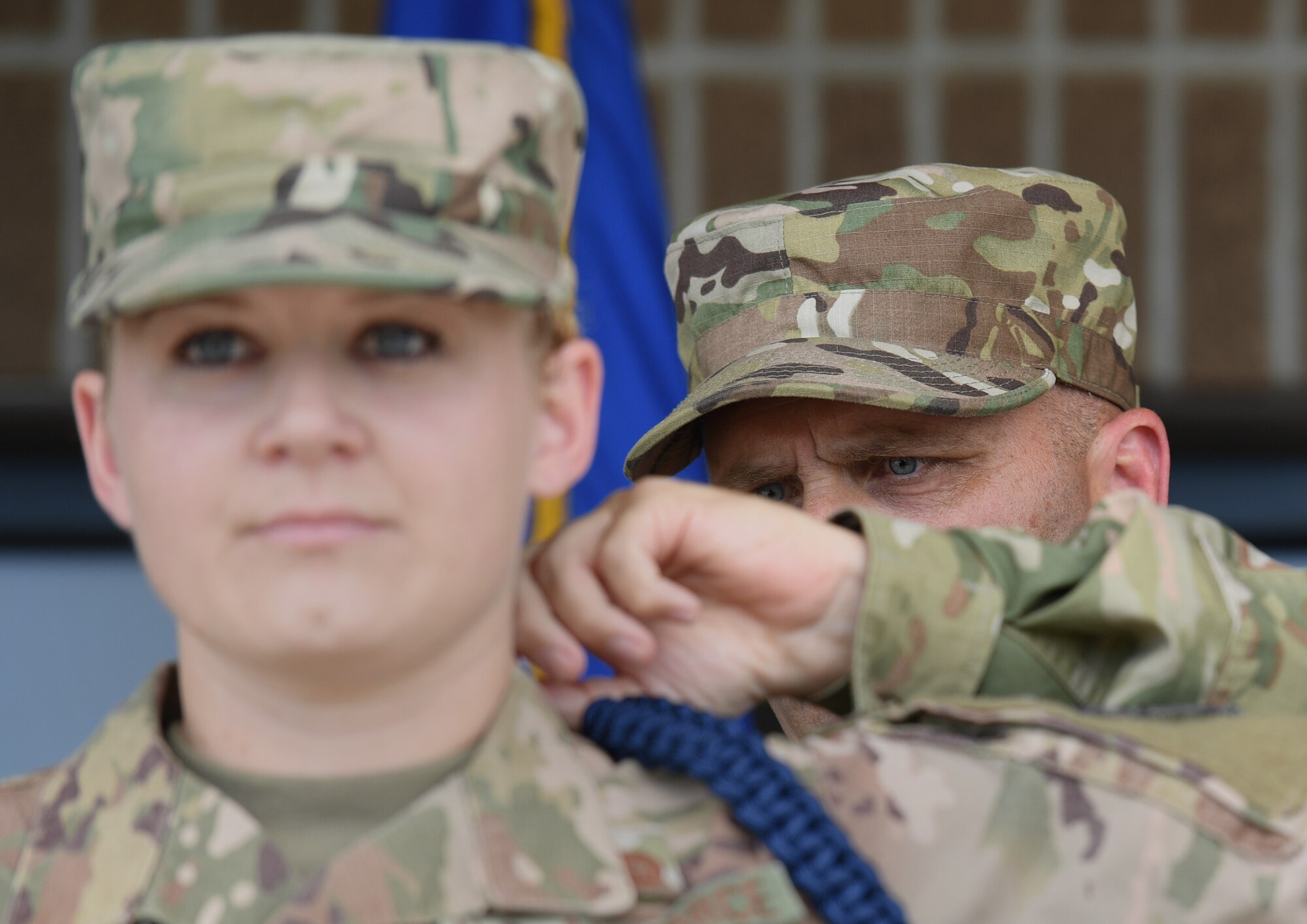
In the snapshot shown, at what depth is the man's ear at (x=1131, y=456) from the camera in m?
1.77

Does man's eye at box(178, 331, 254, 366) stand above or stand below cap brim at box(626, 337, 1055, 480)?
above

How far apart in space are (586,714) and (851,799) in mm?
188

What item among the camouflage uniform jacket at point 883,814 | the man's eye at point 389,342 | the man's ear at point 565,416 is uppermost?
the man's eye at point 389,342

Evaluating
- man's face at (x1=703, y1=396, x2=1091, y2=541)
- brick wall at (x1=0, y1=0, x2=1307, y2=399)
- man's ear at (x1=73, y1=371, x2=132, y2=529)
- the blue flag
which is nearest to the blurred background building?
brick wall at (x1=0, y1=0, x2=1307, y2=399)

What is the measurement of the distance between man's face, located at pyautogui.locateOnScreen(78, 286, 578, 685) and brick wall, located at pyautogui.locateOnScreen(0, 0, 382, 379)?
283 centimetres

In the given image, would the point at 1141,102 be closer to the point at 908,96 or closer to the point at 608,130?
the point at 908,96

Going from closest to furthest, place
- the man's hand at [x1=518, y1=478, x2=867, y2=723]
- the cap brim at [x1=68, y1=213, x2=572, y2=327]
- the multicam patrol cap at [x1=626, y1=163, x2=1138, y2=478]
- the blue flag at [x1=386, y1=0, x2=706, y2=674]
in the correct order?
the cap brim at [x1=68, y1=213, x2=572, y2=327]
the man's hand at [x1=518, y1=478, x2=867, y2=723]
the multicam patrol cap at [x1=626, y1=163, x2=1138, y2=478]
the blue flag at [x1=386, y1=0, x2=706, y2=674]

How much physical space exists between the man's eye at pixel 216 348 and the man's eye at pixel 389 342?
0.21 feet

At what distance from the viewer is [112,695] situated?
9.29ft

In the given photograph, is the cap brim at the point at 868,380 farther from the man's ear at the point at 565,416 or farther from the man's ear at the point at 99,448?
the man's ear at the point at 99,448

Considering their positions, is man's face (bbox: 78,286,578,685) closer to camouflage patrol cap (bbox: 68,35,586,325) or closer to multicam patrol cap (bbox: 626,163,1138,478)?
camouflage patrol cap (bbox: 68,35,586,325)

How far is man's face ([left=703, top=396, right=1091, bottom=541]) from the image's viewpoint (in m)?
1.67

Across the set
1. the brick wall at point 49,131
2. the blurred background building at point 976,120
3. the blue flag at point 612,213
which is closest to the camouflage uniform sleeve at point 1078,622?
the blue flag at point 612,213

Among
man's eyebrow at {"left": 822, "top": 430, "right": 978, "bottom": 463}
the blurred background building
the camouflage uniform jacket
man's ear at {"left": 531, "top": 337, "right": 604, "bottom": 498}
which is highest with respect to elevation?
man's ear at {"left": 531, "top": 337, "right": 604, "bottom": 498}
